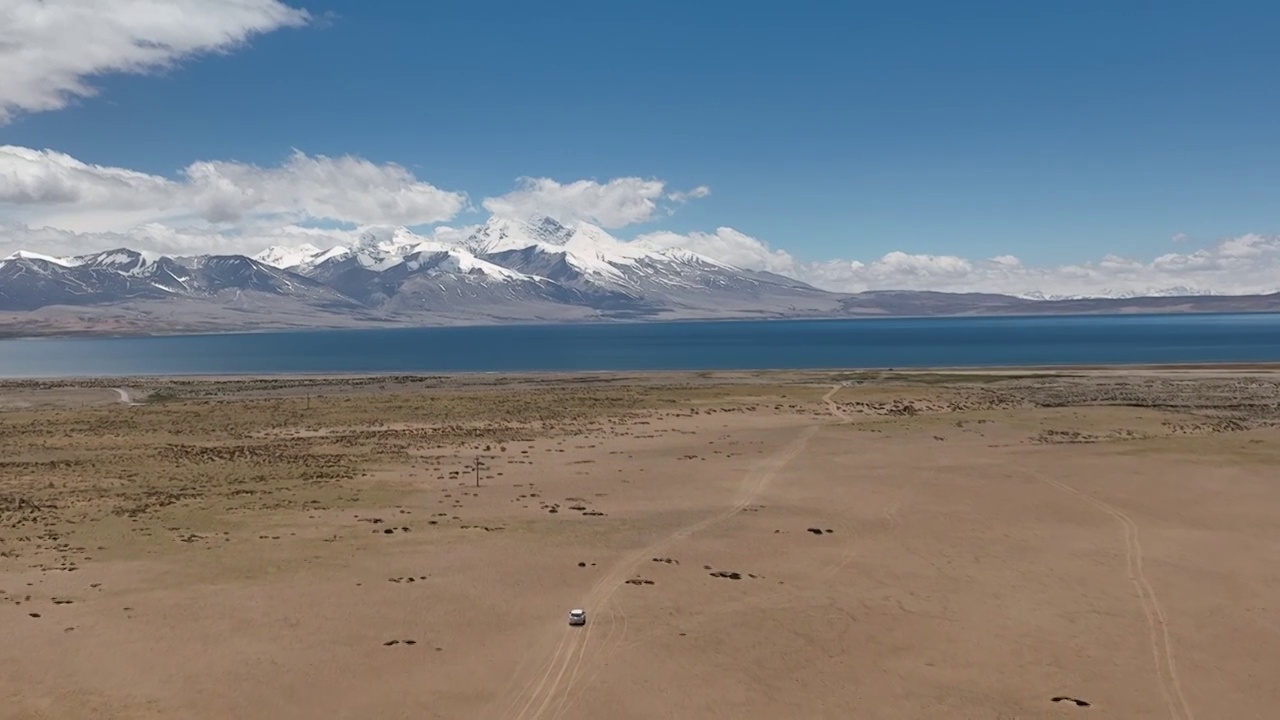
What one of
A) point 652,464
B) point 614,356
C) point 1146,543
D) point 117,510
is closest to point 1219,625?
point 1146,543

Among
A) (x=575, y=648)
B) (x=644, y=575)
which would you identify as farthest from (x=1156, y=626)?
(x=575, y=648)

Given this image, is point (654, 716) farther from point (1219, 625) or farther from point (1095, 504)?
point (1095, 504)

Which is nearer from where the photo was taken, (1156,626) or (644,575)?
(1156,626)

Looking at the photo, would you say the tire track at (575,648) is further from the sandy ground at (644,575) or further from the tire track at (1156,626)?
the tire track at (1156,626)

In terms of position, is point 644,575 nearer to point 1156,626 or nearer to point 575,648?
point 575,648

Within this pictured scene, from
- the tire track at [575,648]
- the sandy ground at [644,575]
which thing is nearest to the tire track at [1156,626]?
the sandy ground at [644,575]

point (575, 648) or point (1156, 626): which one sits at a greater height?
point (1156, 626)

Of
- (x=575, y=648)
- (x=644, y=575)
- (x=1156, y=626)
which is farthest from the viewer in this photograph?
(x=644, y=575)

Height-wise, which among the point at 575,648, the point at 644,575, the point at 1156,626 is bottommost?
the point at 575,648
